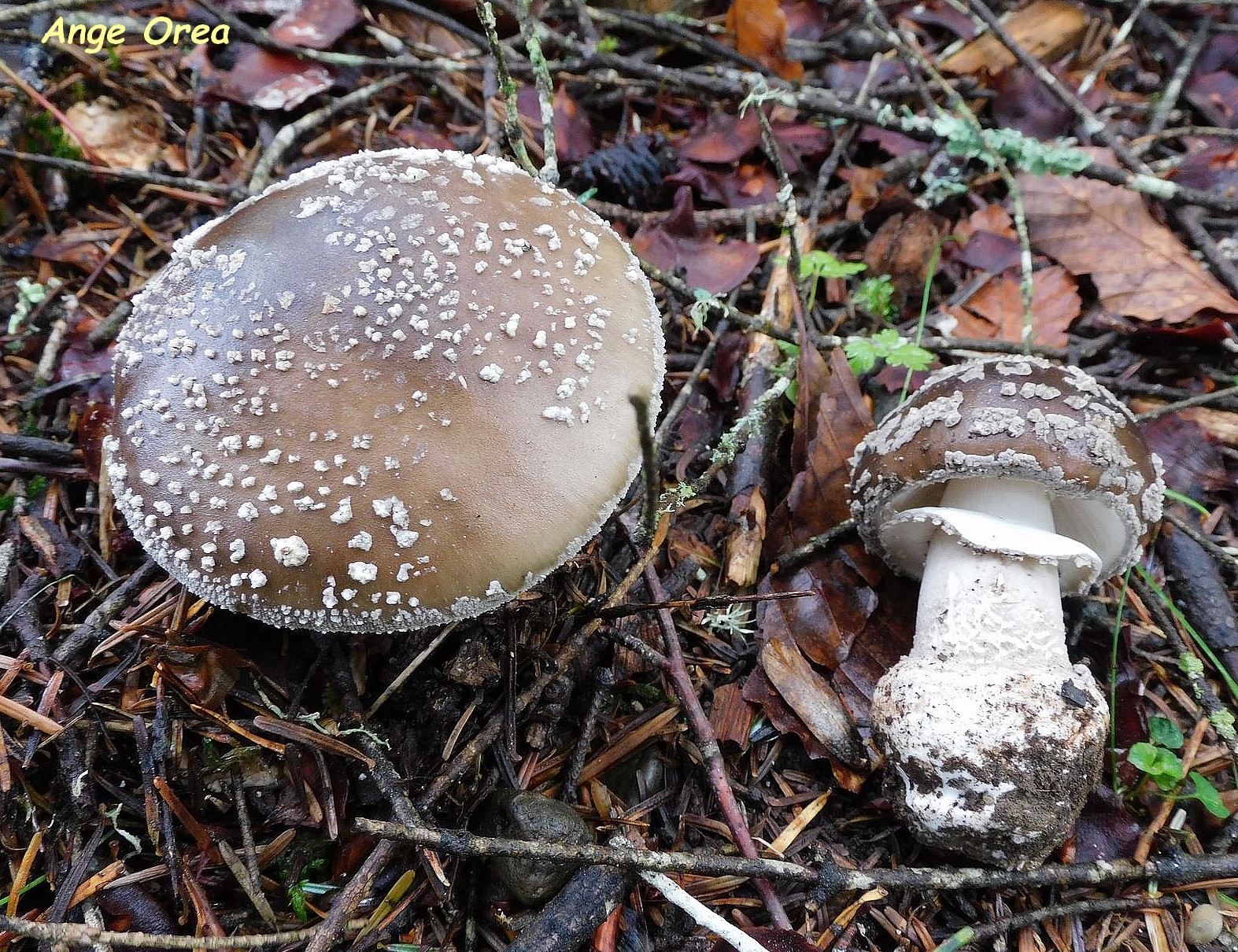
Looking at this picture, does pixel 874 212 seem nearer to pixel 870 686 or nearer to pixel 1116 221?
pixel 1116 221

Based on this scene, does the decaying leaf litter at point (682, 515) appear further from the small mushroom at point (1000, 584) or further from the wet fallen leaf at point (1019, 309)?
the small mushroom at point (1000, 584)

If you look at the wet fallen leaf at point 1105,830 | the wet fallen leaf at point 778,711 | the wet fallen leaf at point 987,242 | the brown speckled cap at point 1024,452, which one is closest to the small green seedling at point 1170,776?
the wet fallen leaf at point 1105,830

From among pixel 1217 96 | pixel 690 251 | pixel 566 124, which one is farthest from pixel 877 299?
pixel 1217 96

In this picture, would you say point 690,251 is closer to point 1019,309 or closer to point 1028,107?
point 1019,309

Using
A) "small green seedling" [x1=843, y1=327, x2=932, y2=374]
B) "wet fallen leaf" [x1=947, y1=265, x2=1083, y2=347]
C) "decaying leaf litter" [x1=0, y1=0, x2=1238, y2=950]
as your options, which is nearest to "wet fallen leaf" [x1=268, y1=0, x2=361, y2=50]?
"decaying leaf litter" [x1=0, y1=0, x2=1238, y2=950]

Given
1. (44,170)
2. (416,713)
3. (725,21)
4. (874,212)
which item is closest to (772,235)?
(874,212)

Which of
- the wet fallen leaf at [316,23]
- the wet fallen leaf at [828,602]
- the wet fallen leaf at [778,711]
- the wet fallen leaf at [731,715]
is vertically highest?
the wet fallen leaf at [316,23]
